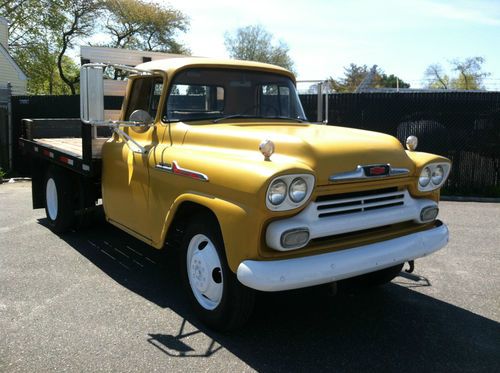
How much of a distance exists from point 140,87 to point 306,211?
250 centimetres

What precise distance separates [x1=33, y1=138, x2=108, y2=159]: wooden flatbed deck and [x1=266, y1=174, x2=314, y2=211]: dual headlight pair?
2.92 metres

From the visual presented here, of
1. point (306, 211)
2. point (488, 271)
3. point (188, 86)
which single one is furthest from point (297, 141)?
point (488, 271)

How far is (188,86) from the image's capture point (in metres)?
4.57

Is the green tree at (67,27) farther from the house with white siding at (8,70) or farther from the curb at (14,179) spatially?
the curb at (14,179)

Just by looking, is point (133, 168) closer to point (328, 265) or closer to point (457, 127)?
point (328, 265)

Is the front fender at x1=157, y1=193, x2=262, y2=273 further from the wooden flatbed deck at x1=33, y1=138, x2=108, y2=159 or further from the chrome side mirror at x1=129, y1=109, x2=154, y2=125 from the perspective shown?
the wooden flatbed deck at x1=33, y1=138, x2=108, y2=159

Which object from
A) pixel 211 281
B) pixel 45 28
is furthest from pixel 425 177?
pixel 45 28

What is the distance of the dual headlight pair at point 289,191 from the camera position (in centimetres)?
311

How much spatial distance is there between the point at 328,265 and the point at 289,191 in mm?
543

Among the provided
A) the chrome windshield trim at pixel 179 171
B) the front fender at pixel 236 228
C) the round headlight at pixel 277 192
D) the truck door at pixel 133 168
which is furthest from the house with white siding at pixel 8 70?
the round headlight at pixel 277 192

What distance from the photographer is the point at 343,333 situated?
3717 mm

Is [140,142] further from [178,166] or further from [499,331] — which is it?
[499,331]

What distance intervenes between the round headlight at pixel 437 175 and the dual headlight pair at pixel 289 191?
138cm

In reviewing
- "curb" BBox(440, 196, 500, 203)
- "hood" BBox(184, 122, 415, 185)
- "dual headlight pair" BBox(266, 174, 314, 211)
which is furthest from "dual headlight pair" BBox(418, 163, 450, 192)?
"curb" BBox(440, 196, 500, 203)
